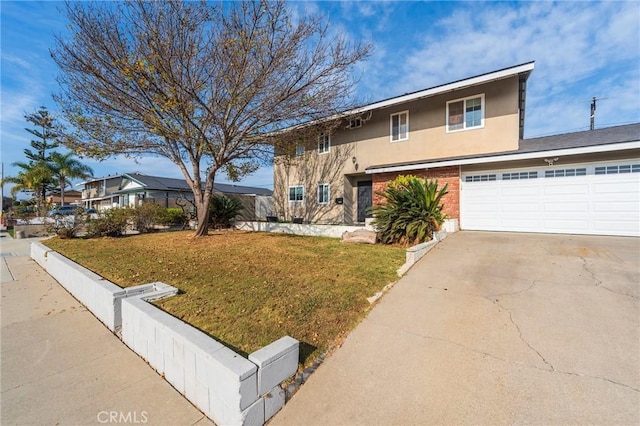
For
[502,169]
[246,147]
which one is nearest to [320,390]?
[246,147]

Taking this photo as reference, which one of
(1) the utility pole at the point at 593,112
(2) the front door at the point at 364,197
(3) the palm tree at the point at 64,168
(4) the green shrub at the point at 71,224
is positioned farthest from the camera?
(3) the palm tree at the point at 64,168

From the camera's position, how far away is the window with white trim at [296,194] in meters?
16.1

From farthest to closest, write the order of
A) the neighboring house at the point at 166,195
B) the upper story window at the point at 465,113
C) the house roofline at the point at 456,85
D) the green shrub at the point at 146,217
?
the neighboring house at the point at 166,195, the green shrub at the point at 146,217, the upper story window at the point at 465,113, the house roofline at the point at 456,85

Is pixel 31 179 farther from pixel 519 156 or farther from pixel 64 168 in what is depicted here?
pixel 519 156

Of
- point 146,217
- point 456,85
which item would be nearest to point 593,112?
point 456,85

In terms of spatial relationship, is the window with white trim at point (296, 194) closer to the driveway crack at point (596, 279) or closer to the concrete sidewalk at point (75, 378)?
the concrete sidewalk at point (75, 378)

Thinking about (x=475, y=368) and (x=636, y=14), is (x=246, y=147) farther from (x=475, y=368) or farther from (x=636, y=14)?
(x=636, y=14)

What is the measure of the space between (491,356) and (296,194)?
46.2 feet

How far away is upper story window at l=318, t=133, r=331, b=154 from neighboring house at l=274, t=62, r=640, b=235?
0.17 m

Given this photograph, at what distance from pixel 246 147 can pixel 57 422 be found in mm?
9143

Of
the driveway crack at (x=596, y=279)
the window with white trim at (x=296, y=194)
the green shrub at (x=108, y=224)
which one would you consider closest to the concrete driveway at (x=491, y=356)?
the driveway crack at (x=596, y=279)

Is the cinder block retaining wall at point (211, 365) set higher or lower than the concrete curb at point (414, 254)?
lower

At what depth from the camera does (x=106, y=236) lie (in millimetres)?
11953
